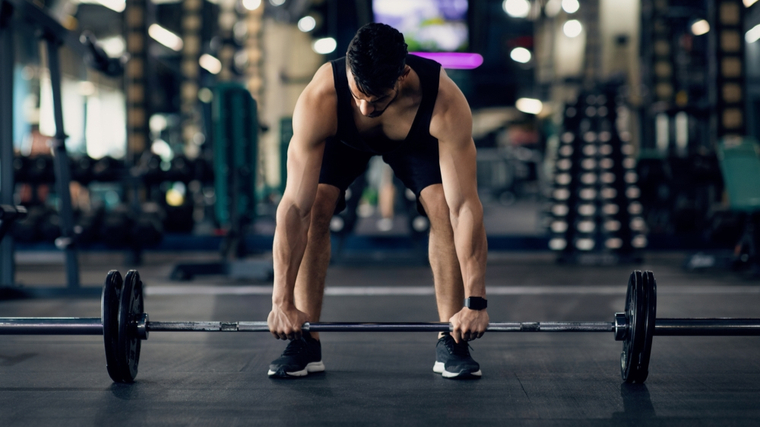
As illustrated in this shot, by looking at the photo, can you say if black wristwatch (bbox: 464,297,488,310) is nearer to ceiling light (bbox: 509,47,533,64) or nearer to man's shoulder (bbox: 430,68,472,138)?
man's shoulder (bbox: 430,68,472,138)

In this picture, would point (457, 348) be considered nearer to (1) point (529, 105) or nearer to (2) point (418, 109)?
(2) point (418, 109)

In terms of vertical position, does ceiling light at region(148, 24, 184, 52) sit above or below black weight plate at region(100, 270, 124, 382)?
above

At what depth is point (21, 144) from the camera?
32.7 feet

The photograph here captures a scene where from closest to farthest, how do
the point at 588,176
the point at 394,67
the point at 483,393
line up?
the point at 394,67, the point at 483,393, the point at 588,176

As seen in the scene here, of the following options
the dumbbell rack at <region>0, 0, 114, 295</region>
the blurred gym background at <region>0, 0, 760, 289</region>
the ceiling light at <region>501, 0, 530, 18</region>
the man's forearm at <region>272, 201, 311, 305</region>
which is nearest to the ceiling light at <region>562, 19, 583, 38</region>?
the ceiling light at <region>501, 0, 530, 18</region>

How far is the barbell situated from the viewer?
162 centimetres

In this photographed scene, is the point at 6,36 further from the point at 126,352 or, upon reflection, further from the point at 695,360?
the point at 695,360

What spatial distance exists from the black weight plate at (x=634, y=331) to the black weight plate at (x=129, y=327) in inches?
46.3

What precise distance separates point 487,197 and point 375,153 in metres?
14.8

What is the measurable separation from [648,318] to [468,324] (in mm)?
417

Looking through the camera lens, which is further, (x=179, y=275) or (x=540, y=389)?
(x=179, y=275)

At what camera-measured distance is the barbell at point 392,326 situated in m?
1.62

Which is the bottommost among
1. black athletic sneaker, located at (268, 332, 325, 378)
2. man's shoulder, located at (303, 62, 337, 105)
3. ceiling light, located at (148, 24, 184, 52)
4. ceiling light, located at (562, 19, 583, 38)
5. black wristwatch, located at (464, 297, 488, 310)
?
black athletic sneaker, located at (268, 332, 325, 378)

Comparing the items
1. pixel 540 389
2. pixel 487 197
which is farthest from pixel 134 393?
pixel 487 197
